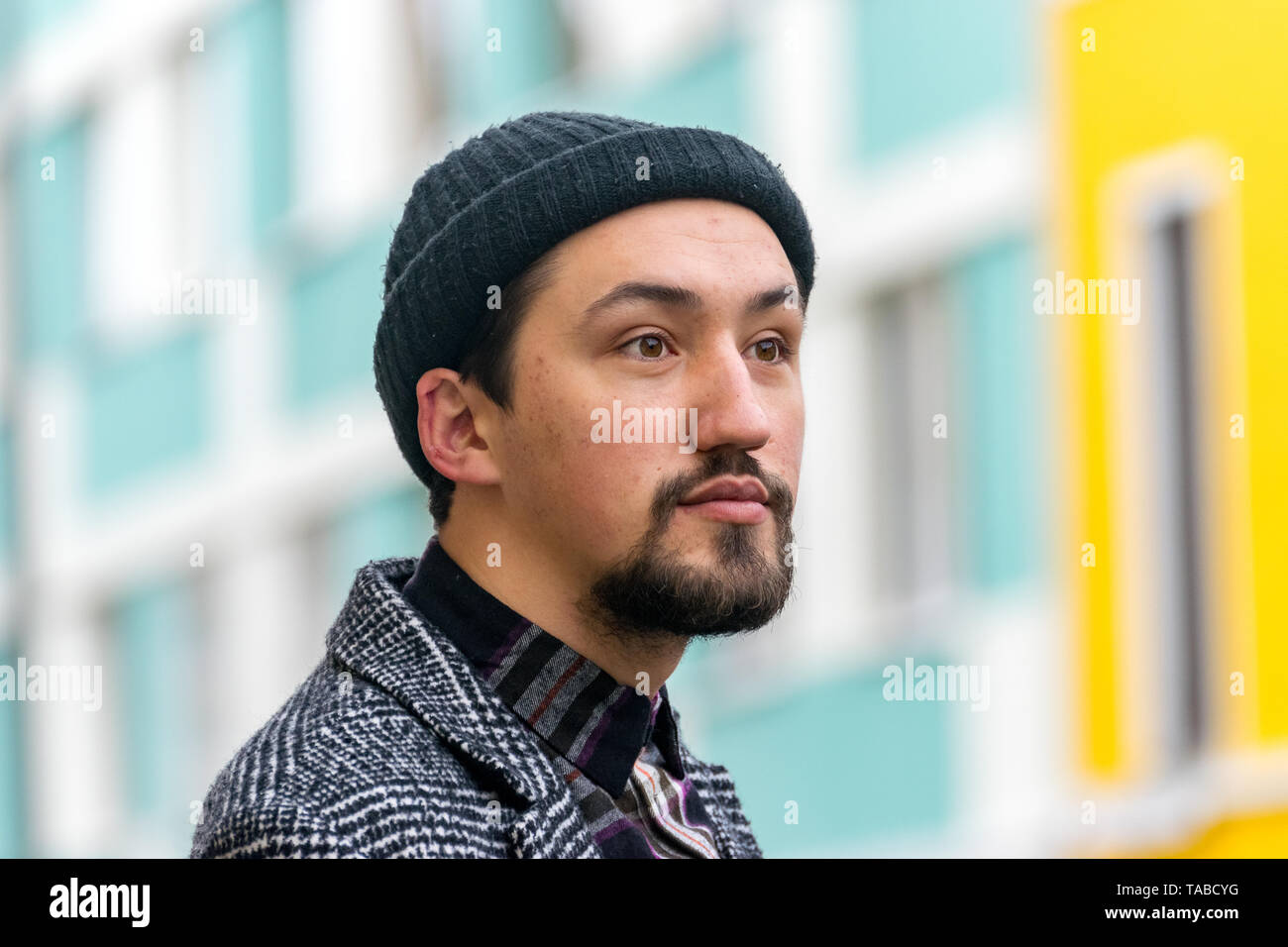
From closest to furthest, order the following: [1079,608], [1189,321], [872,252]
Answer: [1189,321], [1079,608], [872,252]

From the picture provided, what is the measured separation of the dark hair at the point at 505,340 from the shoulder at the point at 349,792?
49 centimetres

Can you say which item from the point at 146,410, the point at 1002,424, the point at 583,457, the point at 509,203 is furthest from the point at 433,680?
the point at 146,410

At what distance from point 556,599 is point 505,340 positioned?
359 mm

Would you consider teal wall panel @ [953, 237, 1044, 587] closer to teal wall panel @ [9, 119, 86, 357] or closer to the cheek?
the cheek

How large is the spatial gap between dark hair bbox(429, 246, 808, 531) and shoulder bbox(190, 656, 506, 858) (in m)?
→ 0.49

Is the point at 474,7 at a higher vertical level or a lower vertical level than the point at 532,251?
higher

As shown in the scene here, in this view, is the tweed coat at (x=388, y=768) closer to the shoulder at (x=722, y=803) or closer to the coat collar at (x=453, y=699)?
the coat collar at (x=453, y=699)

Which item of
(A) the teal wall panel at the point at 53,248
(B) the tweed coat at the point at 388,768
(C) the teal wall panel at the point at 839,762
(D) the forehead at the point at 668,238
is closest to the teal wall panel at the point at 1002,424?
(C) the teal wall panel at the point at 839,762

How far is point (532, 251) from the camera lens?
3068 millimetres
